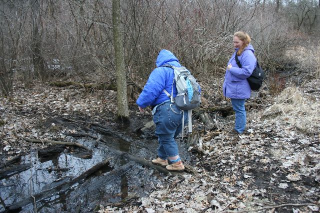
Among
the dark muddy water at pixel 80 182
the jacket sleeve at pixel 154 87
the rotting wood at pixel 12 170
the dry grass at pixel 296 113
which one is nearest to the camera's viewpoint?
the jacket sleeve at pixel 154 87

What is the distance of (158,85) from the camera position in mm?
3975

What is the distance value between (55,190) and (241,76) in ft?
13.0

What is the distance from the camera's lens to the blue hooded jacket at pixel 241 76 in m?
4.95

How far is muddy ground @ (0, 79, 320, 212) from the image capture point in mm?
3801

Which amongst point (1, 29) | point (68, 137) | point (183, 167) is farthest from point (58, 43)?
point (183, 167)

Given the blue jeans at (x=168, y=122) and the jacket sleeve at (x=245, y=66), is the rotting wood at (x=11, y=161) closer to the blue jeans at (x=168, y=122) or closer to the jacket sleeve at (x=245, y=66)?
the blue jeans at (x=168, y=122)

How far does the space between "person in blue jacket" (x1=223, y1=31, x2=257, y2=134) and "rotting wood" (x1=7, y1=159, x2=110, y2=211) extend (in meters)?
2.89

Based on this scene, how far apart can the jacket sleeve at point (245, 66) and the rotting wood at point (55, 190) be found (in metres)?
3.10

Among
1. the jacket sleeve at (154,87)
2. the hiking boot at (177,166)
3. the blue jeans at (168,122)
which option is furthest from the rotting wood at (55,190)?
the jacket sleeve at (154,87)

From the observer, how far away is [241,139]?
5.56 metres

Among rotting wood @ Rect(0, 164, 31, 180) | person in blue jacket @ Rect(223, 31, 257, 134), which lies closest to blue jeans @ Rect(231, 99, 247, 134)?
person in blue jacket @ Rect(223, 31, 257, 134)

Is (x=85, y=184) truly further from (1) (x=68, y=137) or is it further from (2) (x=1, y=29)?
(2) (x=1, y=29)

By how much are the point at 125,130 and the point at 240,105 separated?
3.37 meters

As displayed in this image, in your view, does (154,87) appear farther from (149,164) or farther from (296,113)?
(296,113)
